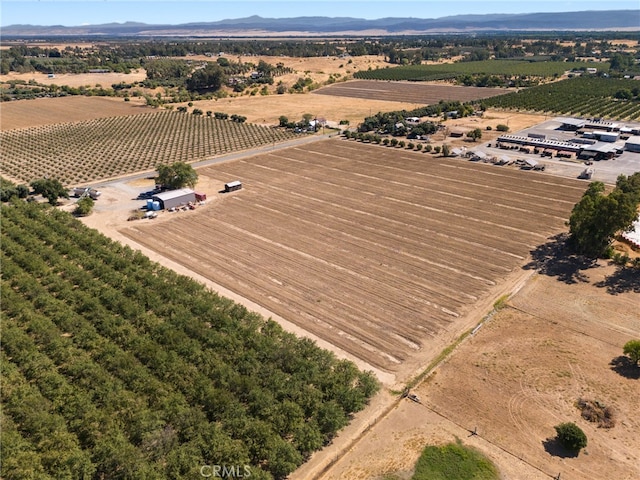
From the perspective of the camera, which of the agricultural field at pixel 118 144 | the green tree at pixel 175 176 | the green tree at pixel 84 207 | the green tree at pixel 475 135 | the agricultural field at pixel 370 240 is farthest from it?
the green tree at pixel 475 135

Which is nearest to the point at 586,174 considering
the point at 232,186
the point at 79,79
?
the point at 232,186

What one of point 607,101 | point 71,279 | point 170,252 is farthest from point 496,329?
point 607,101

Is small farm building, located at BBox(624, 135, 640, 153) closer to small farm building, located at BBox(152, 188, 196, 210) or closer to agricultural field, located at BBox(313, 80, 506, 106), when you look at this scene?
agricultural field, located at BBox(313, 80, 506, 106)

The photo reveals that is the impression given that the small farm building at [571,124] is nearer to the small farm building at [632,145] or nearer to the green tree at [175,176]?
the small farm building at [632,145]

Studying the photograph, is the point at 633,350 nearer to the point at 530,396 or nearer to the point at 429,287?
the point at 530,396

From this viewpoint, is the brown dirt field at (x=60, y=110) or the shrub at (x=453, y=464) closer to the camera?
the shrub at (x=453, y=464)

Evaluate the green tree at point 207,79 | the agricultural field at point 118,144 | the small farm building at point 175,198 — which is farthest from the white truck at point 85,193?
the green tree at point 207,79

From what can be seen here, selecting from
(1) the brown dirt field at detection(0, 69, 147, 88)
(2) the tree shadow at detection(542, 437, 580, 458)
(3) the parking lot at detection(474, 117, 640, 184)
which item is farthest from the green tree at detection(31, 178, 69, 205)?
(1) the brown dirt field at detection(0, 69, 147, 88)

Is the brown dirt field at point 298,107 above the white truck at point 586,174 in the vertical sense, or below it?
above
